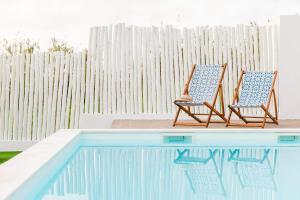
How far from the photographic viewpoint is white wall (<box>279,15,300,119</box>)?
1020cm

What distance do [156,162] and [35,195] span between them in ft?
7.17

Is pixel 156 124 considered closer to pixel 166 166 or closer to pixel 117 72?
pixel 117 72

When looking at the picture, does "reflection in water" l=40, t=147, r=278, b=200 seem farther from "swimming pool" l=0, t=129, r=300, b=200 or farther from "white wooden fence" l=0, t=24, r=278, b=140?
"white wooden fence" l=0, t=24, r=278, b=140

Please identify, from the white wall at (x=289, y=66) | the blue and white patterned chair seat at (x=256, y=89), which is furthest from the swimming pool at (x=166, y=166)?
the white wall at (x=289, y=66)

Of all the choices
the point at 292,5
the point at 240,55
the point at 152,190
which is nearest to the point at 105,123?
the point at 240,55

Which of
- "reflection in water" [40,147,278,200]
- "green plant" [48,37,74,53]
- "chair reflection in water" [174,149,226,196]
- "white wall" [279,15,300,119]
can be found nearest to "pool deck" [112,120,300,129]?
"white wall" [279,15,300,119]

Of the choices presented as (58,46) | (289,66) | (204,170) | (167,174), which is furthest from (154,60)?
(58,46)

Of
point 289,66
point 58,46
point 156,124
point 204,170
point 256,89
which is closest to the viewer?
point 204,170

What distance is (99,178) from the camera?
5.14 m

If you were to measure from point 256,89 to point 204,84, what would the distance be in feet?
2.49

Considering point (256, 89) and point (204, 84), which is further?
point (204, 84)

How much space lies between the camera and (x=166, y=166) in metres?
5.95

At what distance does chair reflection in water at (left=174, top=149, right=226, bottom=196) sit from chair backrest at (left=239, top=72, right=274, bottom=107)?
168cm

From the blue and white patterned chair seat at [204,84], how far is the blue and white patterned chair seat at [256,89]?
1.42ft
